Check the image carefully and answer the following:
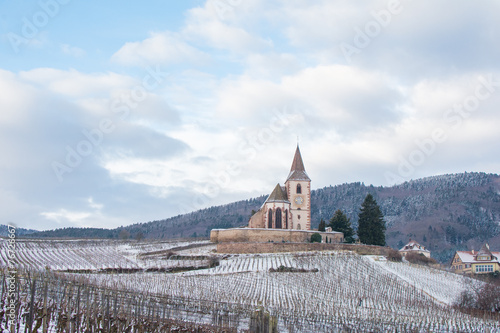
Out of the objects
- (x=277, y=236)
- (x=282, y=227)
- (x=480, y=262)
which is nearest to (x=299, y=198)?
(x=282, y=227)

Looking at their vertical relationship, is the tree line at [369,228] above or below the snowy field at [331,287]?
above

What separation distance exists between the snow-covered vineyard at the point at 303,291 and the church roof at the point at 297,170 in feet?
43.7

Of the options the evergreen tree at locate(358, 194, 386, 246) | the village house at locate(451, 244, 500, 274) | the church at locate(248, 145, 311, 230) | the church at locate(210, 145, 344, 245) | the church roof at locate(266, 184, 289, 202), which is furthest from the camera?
the village house at locate(451, 244, 500, 274)

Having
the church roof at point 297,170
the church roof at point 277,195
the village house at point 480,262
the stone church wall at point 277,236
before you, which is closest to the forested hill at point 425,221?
the village house at point 480,262

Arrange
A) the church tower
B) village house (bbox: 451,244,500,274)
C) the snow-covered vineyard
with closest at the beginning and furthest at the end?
1. the snow-covered vineyard
2. the church tower
3. village house (bbox: 451,244,500,274)

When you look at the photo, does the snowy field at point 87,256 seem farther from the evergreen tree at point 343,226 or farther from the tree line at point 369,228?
the tree line at point 369,228

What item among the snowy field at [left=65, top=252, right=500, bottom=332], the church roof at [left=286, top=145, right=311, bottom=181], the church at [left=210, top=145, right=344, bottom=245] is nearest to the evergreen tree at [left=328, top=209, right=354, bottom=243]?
the church at [left=210, top=145, right=344, bottom=245]

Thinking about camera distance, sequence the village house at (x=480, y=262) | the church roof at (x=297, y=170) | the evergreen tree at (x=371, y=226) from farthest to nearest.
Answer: the village house at (x=480, y=262)
the church roof at (x=297, y=170)
the evergreen tree at (x=371, y=226)

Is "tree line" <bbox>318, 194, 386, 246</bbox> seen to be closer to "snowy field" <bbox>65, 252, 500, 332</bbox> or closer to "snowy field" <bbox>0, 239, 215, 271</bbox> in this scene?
"snowy field" <bbox>65, 252, 500, 332</bbox>

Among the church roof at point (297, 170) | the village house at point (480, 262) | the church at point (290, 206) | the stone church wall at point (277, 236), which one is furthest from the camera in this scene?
the village house at point (480, 262)

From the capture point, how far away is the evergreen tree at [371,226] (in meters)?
59.7

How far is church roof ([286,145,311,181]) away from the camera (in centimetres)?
6588

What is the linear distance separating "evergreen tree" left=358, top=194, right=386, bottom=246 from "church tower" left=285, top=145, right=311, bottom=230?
665cm

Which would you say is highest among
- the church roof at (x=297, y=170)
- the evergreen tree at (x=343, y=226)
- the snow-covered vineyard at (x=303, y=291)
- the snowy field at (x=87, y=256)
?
the church roof at (x=297, y=170)
